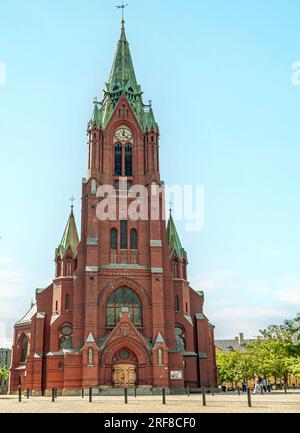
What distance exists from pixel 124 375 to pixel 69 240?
18.3 metres

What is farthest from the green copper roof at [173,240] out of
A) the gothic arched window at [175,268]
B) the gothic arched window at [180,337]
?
the gothic arched window at [180,337]

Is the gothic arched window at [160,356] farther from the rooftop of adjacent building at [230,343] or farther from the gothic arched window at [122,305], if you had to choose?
the rooftop of adjacent building at [230,343]

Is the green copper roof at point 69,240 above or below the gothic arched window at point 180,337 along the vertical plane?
above

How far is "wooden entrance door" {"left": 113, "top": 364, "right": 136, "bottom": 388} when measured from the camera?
52.3m

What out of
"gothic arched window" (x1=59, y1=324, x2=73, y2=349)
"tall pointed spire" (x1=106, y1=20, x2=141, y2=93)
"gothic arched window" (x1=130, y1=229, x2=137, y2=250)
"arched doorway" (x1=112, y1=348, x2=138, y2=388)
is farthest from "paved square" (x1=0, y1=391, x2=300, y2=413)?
"tall pointed spire" (x1=106, y1=20, x2=141, y2=93)

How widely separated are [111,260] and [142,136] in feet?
56.6

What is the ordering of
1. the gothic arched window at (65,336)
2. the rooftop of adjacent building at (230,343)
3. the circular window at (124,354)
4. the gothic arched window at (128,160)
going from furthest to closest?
the rooftop of adjacent building at (230,343) → the gothic arched window at (128,160) → the gothic arched window at (65,336) → the circular window at (124,354)

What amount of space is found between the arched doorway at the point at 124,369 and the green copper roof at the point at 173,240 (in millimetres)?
16397

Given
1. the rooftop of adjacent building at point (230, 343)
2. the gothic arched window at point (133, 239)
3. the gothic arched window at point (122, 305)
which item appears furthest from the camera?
the rooftop of adjacent building at point (230, 343)

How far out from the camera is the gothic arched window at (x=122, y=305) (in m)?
55.1

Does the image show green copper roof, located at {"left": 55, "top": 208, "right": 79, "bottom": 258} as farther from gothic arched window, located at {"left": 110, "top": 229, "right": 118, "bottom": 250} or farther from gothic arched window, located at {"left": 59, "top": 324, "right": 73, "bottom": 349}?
gothic arched window, located at {"left": 59, "top": 324, "right": 73, "bottom": 349}

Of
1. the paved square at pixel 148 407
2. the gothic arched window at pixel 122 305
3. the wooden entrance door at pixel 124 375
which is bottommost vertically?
the paved square at pixel 148 407
